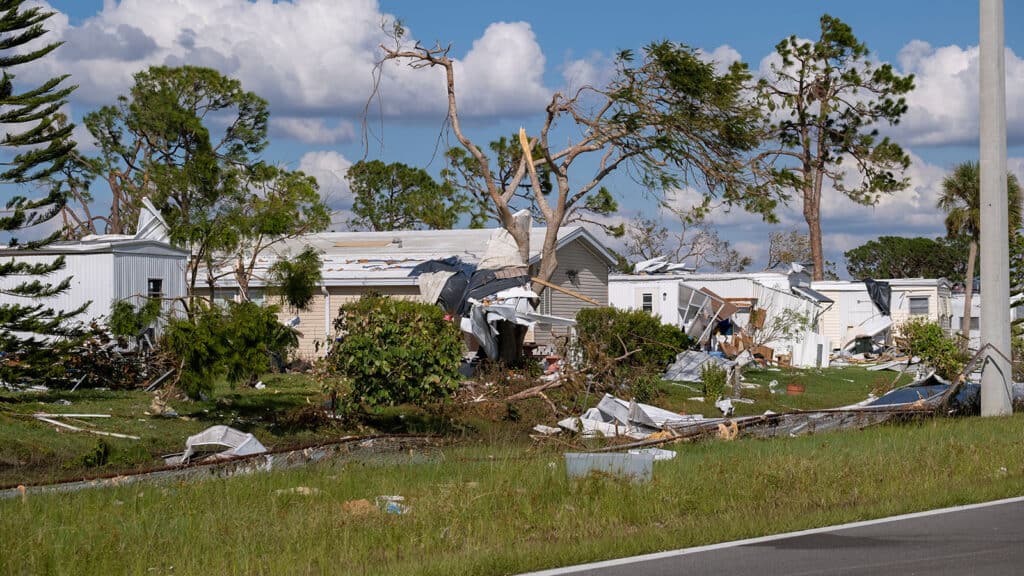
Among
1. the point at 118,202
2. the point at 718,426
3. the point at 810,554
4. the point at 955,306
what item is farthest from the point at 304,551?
the point at 955,306

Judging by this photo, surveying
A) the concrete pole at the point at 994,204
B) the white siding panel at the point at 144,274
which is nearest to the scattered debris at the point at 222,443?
the concrete pole at the point at 994,204

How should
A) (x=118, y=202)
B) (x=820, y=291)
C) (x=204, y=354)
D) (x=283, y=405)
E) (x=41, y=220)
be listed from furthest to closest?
(x=118, y=202), (x=820, y=291), (x=283, y=405), (x=41, y=220), (x=204, y=354)

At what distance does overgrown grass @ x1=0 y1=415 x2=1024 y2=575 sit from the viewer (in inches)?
318

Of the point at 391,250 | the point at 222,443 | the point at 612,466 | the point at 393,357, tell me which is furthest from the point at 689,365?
the point at 612,466

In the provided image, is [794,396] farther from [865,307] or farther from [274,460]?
A: [865,307]

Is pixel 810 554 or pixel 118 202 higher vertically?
pixel 118 202

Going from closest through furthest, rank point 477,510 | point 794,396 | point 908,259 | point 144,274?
point 477,510 < point 794,396 < point 144,274 < point 908,259

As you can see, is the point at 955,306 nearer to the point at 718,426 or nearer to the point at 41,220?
the point at 718,426

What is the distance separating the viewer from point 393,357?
55.0 feet

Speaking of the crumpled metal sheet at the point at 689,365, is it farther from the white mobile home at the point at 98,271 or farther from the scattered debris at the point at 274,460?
the scattered debris at the point at 274,460

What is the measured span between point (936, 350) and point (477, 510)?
15198 millimetres

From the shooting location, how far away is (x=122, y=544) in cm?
834

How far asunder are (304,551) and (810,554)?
12.3 ft

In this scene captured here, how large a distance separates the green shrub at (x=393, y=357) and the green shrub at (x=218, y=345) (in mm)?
1177
